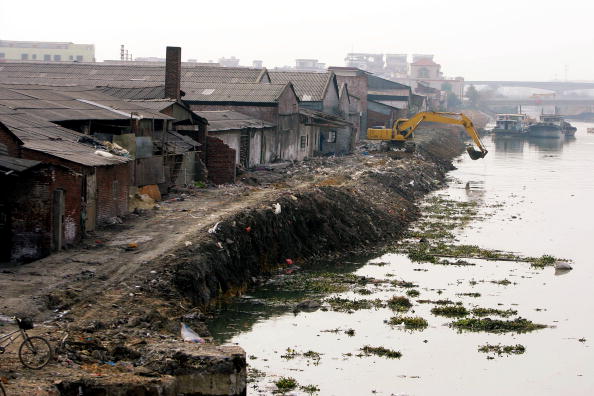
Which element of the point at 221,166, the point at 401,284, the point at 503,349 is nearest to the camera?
the point at 503,349

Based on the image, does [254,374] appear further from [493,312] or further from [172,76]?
[172,76]

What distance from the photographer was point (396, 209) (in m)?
34.9

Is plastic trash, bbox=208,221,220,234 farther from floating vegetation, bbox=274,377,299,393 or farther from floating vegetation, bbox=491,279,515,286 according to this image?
floating vegetation, bbox=491,279,515,286

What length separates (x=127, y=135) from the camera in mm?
26641

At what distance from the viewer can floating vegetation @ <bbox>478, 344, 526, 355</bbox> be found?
58.2ft

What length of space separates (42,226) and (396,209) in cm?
1849

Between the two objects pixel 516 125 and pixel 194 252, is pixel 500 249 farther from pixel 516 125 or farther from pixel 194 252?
pixel 516 125

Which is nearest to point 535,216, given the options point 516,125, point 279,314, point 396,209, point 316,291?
point 396,209

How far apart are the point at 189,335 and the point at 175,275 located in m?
2.95

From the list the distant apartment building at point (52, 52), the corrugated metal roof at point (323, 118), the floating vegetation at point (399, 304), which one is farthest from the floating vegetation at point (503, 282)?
the distant apartment building at point (52, 52)

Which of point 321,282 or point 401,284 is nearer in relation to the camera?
point 321,282

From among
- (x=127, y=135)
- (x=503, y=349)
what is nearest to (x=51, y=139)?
(x=127, y=135)

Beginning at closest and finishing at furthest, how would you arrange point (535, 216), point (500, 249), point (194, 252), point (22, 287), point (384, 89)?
point (22, 287) → point (194, 252) → point (500, 249) → point (535, 216) → point (384, 89)

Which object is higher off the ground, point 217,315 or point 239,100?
point 239,100
